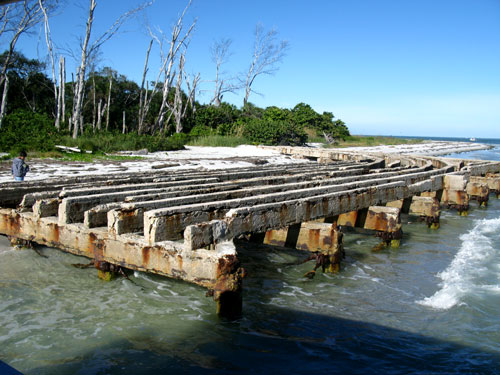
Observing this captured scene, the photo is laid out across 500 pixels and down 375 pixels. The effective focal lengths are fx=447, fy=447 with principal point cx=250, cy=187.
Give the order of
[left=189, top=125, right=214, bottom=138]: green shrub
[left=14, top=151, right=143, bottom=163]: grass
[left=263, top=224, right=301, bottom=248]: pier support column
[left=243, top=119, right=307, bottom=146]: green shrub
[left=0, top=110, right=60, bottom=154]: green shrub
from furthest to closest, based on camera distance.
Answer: [left=189, top=125, right=214, bottom=138]: green shrub < [left=243, top=119, right=307, bottom=146]: green shrub < [left=0, top=110, right=60, bottom=154]: green shrub < [left=14, top=151, right=143, bottom=163]: grass < [left=263, top=224, right=301, bottom=248]: pier support column

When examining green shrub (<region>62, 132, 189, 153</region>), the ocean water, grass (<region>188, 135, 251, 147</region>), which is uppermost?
grass (<region>188, 135, 251, 147</region>)

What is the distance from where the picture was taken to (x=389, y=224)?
779 cm

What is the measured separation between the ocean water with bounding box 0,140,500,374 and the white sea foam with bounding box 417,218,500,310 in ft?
0.11

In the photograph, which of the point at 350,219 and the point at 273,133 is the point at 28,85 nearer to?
the point at 273,133

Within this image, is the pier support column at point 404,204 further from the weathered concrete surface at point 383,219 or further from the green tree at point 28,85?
the green tree at point 28,85

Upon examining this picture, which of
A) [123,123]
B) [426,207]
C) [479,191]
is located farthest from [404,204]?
[123,123]

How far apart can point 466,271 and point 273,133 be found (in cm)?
2293

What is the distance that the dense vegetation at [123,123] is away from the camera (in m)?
17.7

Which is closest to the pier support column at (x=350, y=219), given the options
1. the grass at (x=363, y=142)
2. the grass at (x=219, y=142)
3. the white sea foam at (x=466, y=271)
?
the white sea foam at (x=466, y=271)

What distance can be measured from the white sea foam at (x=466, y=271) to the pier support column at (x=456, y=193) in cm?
195

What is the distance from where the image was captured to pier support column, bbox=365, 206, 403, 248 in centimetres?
779

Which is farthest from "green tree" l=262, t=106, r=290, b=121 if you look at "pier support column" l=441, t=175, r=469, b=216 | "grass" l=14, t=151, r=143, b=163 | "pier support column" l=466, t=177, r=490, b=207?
"pier support column" l=441, t=175, r=469, b=216

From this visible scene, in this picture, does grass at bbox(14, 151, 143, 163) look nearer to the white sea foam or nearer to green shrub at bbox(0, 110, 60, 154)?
green shrub at bbox(0, 110, 60, 154)

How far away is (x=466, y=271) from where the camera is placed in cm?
720
